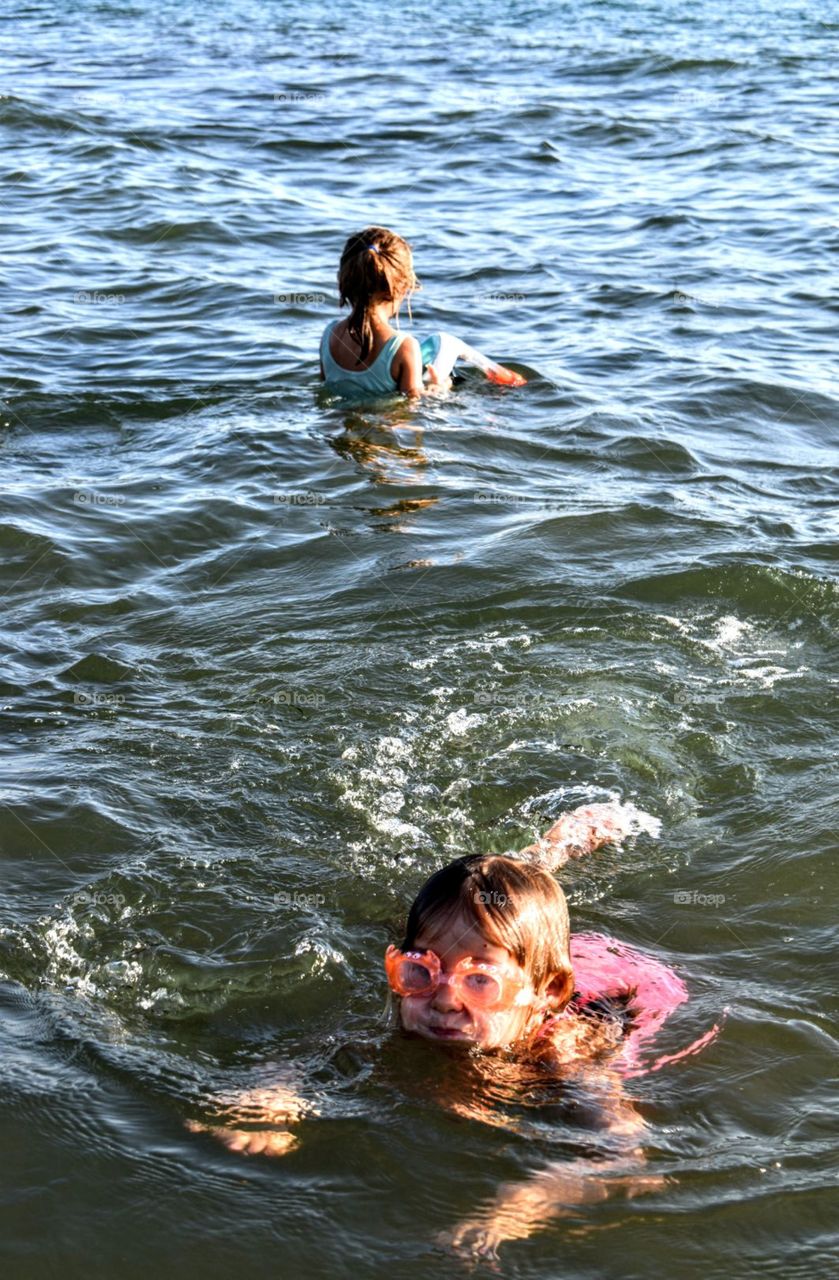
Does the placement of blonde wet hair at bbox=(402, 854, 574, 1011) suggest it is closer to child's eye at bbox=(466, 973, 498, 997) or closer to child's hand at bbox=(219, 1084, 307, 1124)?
child's eye at bbox=(466, 973, 498, 997)

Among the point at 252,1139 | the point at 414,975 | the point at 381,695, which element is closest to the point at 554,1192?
the point at 414,975

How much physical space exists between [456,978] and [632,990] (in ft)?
2.50

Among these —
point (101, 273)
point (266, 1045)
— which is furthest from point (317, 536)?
point (101, 273)

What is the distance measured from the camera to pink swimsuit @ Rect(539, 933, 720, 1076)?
161 inches

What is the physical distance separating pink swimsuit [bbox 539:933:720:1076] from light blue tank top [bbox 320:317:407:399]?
18.5 ft

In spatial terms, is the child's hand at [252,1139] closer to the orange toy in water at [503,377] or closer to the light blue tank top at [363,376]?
the light blue tank top at [363,376]

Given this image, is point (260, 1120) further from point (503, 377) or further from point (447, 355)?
point (503, 377)

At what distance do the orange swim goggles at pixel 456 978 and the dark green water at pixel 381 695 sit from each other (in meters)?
0.30

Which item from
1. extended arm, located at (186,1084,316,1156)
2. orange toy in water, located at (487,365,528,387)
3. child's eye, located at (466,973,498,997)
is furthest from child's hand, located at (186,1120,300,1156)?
orange toy in water, located at (487,365,528,387)

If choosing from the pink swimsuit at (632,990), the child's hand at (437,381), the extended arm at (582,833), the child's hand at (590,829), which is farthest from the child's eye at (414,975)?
the child's hand at (437,381)

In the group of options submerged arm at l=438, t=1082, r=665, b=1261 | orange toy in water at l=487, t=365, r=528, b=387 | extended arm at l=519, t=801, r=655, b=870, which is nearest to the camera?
submerged arm at l=438, t=1082, r=665, b=1261

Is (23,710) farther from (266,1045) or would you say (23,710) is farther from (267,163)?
(267,163)

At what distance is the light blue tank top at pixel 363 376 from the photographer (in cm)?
948

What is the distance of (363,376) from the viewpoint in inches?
376
